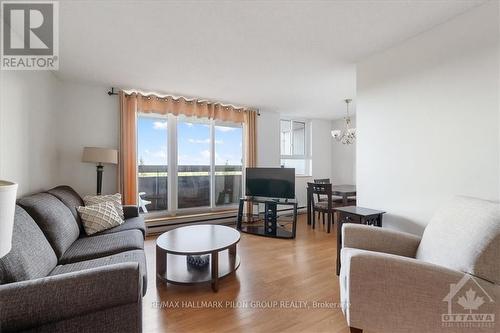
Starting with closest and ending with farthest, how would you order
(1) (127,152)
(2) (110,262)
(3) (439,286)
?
(3) (439,286)
(2) (110,262)
(1) (127,152)

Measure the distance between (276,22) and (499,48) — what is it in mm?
1475

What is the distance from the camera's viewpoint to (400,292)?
1.21m

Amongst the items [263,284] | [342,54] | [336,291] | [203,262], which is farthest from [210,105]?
[336,291]

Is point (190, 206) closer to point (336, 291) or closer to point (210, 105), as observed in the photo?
point (210, 105)

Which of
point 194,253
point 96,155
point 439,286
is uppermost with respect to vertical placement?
point 96,155

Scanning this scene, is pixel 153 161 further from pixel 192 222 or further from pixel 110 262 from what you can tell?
pixel 110 262

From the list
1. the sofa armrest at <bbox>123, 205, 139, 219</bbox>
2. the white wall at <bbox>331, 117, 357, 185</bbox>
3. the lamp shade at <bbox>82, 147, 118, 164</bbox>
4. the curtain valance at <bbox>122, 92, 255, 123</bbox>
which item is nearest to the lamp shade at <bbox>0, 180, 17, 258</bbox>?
the sofa armrest at <bbox>123, 205, 139, 219</bbox>

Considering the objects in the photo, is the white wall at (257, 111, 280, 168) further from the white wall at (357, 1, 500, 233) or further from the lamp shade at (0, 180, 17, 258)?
the lamp shade at (0, 180, 17, 258)

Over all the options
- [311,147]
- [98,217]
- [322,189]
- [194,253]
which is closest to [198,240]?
[194,253]

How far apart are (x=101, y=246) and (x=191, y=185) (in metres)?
2.24

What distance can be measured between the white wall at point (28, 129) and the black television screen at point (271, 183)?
269cm

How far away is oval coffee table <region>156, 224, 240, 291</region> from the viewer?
2.01m

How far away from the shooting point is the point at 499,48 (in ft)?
4.91

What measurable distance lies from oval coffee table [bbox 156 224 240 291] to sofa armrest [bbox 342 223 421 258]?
3.50 feet
